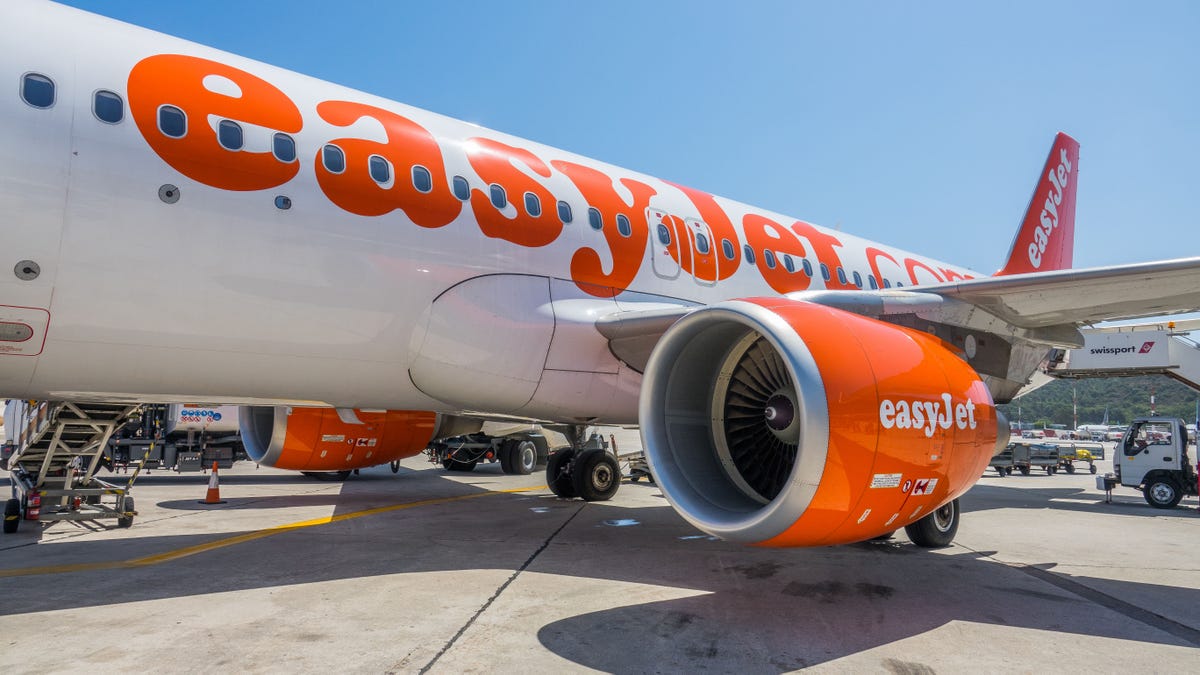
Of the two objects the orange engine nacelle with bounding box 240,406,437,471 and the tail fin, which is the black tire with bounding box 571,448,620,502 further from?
the tail fin

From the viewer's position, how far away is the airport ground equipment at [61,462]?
6.96m

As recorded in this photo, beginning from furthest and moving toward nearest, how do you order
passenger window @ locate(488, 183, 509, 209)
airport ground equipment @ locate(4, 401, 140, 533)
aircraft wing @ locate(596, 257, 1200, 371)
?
airport ground equipment @ locate(4, 401, 140, 533)
passenger window @ locate(488, 183, 509, 209)
aircraft wing @ locate(596, 257, 1200, 371)

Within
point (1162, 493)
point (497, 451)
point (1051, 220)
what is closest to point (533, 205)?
point (1051, 220)

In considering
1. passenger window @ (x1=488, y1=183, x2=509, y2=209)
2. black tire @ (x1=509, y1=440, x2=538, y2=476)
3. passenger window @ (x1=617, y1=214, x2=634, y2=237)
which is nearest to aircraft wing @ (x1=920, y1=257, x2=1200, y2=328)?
passenger window @ (x1=617, y1=214, x2=634, y2=237)

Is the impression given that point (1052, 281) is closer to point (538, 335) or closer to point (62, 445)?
point (538, 335)

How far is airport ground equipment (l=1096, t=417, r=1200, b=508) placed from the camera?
12.7 meters

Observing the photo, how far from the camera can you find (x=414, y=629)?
3.77m

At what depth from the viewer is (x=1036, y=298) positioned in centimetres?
581

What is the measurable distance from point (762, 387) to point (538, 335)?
6.46 feet

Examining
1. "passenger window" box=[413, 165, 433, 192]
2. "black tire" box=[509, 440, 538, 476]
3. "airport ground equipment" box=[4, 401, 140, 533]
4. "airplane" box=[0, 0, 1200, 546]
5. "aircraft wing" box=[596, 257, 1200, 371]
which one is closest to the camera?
→ "airplane" box=[0, 0, 1200, 546]

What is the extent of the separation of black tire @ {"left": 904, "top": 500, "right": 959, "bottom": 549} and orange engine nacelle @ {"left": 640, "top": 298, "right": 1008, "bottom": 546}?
1.66 metres

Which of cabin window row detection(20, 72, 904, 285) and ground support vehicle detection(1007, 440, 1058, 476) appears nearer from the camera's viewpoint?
cabin window row detection(20, 72, 904, 285)

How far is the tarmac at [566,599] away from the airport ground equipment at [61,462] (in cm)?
24

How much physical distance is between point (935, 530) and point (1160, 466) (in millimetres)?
9339
